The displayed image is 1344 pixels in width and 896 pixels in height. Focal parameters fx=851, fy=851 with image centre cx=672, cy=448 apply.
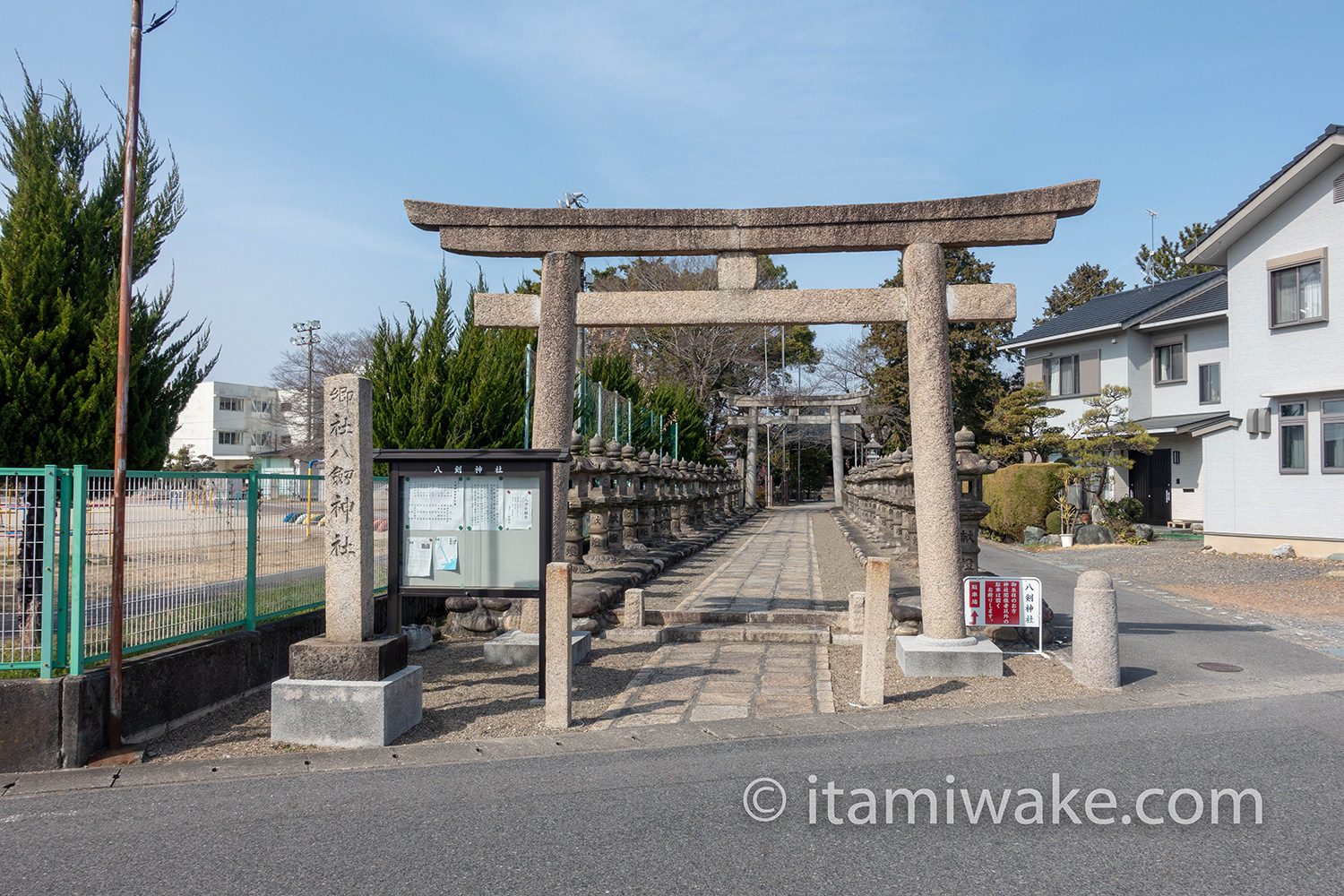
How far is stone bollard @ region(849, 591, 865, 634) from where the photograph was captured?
841 cm

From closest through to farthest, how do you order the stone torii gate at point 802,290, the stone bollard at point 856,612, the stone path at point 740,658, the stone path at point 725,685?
the stone path at point 725,685
the stone path at point 740,658
the stone torii gate at point 802,290
the stone bollard at point 856,612

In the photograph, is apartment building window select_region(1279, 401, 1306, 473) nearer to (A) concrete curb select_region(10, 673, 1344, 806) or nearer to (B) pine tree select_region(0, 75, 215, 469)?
(A) concrete curb select_region(10, 673, 1344, 806)

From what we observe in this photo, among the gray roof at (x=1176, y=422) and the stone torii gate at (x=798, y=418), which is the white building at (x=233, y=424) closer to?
the stone torii gate at (x=798, y=418)

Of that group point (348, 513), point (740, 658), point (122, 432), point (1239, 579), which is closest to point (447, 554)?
point (348, 513)

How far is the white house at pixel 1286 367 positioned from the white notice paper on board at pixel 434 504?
1759 centimetres

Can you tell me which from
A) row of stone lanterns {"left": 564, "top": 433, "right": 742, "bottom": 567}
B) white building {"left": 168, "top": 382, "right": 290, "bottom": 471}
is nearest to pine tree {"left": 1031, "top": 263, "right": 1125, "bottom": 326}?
row of stone lanterns {"left": 564, "top": 433, "right": 742, "bottom": 567}

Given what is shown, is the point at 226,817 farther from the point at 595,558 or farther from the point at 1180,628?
the point at 1180,628

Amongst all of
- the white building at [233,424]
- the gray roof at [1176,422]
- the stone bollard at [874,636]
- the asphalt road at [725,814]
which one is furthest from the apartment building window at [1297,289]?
the white building at [233,424]

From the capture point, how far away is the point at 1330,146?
1605 centimetres

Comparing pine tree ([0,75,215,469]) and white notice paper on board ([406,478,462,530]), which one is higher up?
pine tree ([0,75,215,469])

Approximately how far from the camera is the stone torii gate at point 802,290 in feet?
24.9

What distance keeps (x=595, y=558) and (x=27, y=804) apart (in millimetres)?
8974

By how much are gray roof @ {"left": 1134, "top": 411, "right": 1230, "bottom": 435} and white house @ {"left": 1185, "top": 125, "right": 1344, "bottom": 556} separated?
436 cm

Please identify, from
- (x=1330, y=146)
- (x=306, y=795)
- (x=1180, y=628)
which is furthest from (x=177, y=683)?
(x=1330, y=146)
